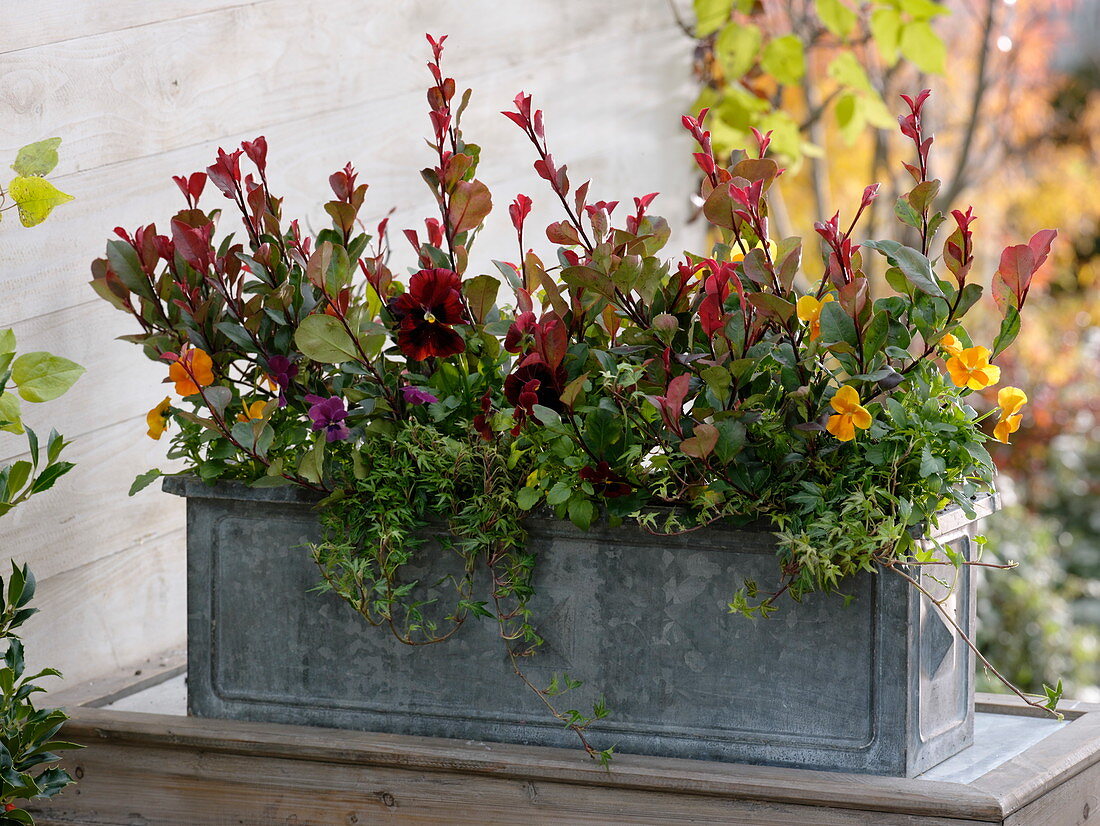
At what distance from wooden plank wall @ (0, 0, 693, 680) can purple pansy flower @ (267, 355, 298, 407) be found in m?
0.32

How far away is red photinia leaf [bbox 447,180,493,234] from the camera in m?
1.17

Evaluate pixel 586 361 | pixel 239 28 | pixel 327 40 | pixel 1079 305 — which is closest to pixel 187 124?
pixel 239 28

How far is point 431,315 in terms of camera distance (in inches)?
45.4

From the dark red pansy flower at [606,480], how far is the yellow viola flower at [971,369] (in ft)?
0.98

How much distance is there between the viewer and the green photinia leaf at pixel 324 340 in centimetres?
113

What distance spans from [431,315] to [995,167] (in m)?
3.37

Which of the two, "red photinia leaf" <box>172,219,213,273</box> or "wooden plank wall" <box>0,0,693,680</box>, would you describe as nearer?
"red photinia leaf" <box>172,219,213,273</box>

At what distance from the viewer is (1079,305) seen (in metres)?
5.52

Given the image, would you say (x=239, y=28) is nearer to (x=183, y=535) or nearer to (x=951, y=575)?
(x=183, y=535)

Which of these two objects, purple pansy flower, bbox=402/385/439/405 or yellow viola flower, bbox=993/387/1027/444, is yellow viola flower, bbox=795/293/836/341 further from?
purple pansy flower, bbox=402/385/439/405

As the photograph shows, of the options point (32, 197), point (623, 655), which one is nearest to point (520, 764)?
point (623, 655)

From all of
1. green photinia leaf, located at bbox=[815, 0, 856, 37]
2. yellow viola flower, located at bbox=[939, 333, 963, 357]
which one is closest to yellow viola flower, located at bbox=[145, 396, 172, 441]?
yellow viola flower, located at bbox=[939, 333, 963, 357]

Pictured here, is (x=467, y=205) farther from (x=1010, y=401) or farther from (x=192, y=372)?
(x=1010, y=401)

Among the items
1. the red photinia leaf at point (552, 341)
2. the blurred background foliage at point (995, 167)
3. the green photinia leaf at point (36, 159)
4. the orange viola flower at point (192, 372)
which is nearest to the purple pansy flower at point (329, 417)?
the orange viola flower at point (192, 372)
